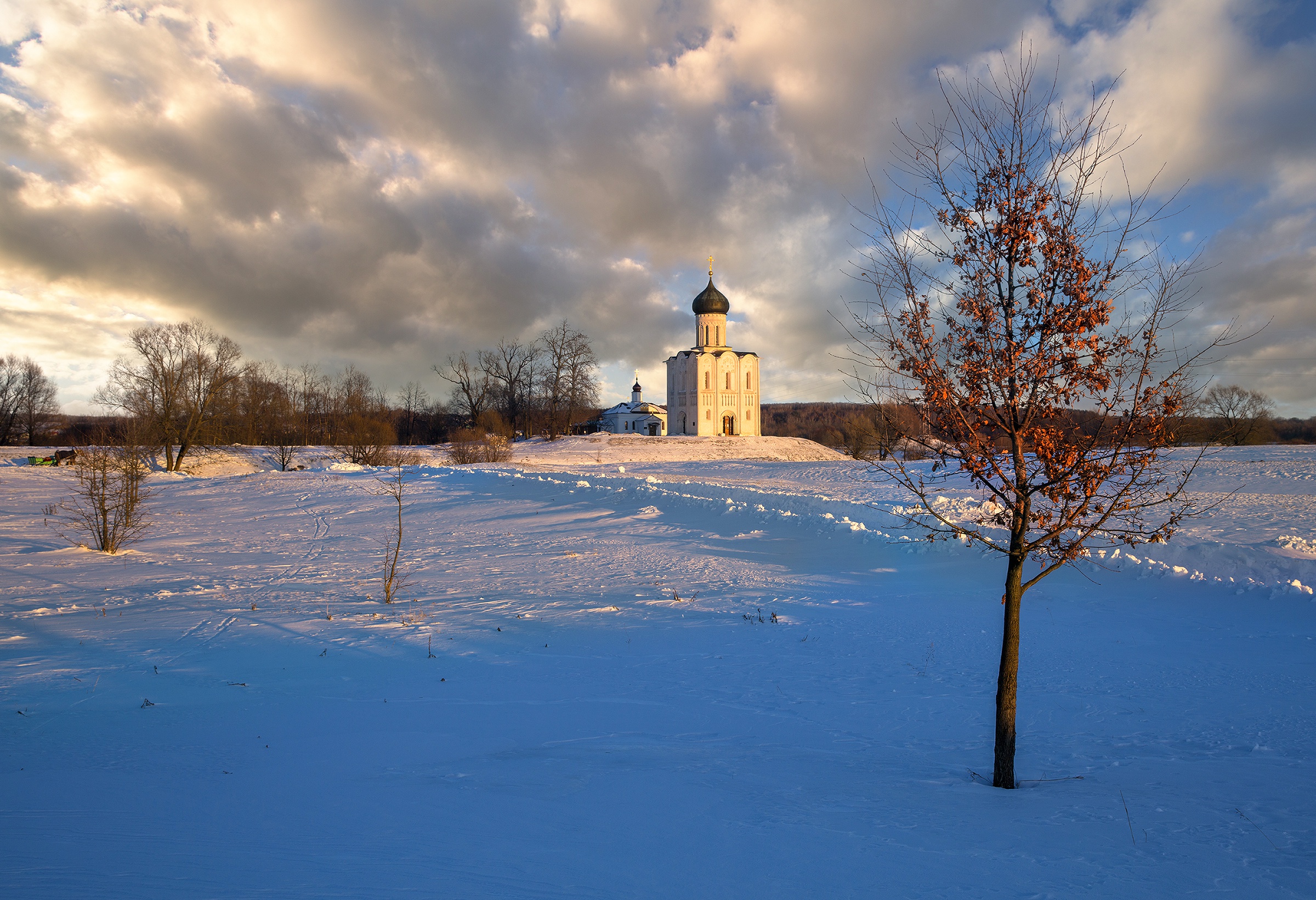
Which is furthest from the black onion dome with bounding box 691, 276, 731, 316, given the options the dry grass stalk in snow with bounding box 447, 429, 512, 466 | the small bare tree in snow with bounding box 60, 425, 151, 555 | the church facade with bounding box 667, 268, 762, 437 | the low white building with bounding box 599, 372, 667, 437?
the small bare tree in snow with bounding box 60, 425, 151, 555

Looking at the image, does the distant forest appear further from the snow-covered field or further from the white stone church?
the white stone church

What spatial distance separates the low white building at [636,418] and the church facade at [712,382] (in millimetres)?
5566

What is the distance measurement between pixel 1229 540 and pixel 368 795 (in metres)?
15.5

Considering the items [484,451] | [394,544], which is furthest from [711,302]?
[394,544]

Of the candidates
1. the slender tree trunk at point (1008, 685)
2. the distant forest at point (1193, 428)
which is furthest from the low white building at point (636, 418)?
the slender tree trunk at point (1008, 685)

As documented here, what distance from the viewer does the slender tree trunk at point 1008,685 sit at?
16.4 ft

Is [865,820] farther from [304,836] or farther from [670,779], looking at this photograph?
[304,836]

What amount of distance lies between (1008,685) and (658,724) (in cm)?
300

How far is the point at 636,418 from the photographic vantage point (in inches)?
→ 2970

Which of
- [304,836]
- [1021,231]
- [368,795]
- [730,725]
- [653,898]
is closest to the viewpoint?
[653,898]

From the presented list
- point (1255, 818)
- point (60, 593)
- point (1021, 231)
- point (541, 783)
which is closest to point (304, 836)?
point (541, 783)

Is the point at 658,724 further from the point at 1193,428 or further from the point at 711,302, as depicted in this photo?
the point at 711,302

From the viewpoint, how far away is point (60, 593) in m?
11.6

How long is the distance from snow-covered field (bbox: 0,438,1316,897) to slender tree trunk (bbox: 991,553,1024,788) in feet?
0.67
